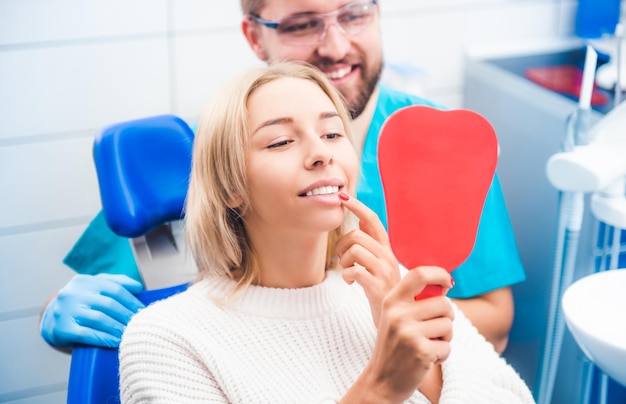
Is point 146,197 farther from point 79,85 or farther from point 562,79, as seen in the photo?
point 562,79

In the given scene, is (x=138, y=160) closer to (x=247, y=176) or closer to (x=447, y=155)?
(x=247, y=176)

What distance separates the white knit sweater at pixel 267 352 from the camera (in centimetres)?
97

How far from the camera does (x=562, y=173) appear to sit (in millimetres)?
1260

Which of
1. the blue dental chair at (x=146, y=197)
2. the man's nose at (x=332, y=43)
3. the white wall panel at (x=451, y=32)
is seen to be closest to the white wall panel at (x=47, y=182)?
the blue dental chair at (x=146, y=197)

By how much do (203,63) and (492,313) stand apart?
109 cm

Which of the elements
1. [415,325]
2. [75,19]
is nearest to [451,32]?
[75,19]

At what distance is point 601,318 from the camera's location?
3.55ft

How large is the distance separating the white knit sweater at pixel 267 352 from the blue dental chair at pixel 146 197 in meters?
0.21

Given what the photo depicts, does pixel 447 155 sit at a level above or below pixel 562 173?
above

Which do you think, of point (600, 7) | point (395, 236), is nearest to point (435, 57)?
point (600, 7)

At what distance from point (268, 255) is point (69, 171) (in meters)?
1.01

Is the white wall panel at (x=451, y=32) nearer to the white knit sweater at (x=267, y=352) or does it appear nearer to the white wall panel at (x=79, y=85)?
the white wall panel at (x=79, y=85)

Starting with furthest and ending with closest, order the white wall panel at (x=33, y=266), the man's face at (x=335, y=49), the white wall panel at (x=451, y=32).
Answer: the white wall panel at (x=451, y=32), the white wall panel at (x=33, y=266), the man's face at (x=335, y=49)

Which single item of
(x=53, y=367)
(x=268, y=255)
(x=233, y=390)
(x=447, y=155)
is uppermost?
(x=447, y=155)
